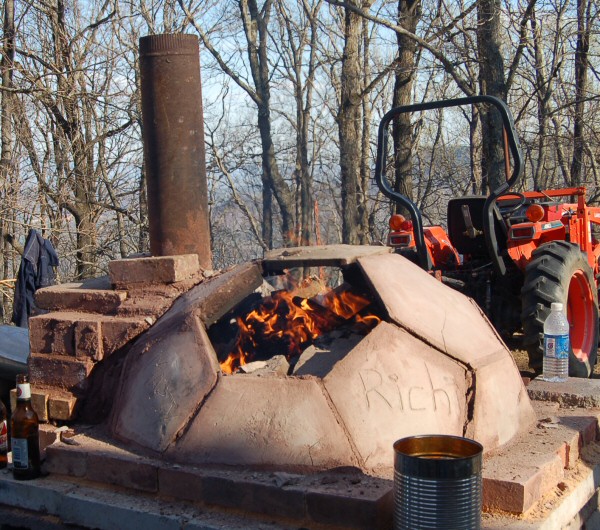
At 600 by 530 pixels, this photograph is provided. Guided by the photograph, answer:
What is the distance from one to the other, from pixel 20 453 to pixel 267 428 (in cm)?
123

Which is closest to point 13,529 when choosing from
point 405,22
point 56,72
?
point 56,72

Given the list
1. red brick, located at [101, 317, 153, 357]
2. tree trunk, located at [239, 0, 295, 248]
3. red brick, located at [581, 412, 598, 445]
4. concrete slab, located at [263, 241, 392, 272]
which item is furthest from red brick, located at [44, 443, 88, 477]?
tree trunk, located at [239, 0, 295, 248]

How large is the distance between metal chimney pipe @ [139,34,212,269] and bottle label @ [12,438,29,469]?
5.31 feet

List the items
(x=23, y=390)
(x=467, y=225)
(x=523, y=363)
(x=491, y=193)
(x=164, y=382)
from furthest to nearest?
(x=523, y=363) < (x=467, y=225) < (x=491, y=193) < (x=164, y=382) < (x=23, y=390)

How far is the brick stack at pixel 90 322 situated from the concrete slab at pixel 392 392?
1.20 metres

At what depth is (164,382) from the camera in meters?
3.67

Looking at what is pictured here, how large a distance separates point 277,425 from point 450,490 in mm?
951

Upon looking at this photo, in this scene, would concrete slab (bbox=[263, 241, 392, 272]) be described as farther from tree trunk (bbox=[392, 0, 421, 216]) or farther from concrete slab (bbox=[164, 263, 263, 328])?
tree trunk (bbox=[392, 0, 421, 216])

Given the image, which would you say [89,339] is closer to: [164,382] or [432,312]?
[164,382]

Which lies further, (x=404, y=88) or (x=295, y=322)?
(x=404, y=88)

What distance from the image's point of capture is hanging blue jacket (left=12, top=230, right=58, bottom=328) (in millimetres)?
10102

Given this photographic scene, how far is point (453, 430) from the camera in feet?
11.4

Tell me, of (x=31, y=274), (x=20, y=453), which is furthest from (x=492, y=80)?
(x=20, y=453)

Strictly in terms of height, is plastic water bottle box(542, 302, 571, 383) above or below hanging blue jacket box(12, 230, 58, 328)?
below
